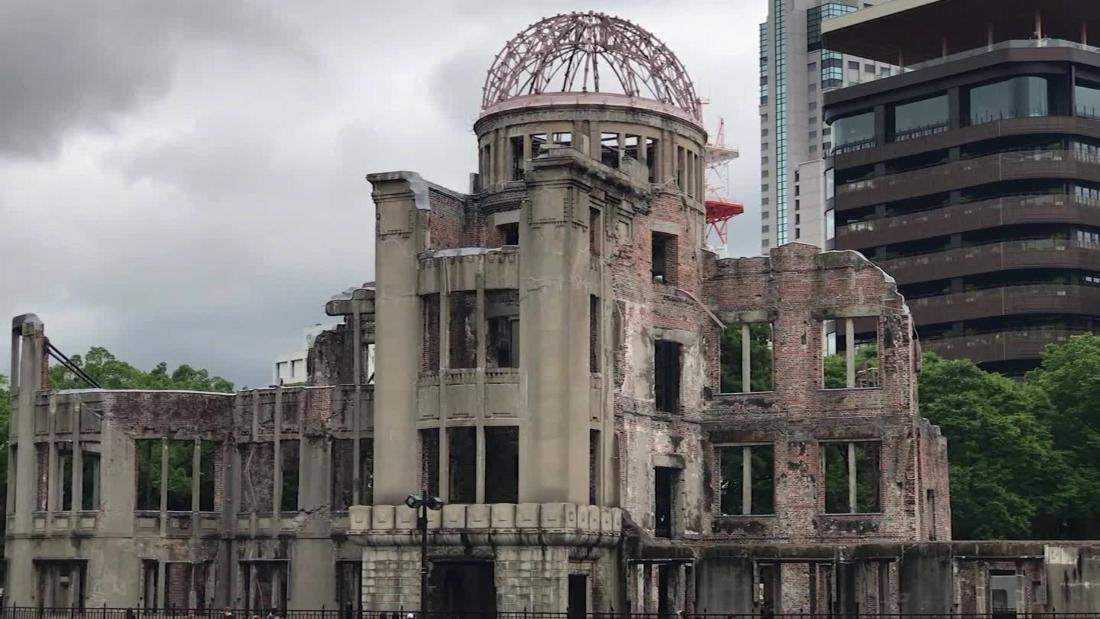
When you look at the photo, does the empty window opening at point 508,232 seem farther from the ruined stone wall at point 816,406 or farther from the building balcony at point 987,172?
the building balcony at point 987,172

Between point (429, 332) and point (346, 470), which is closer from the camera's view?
point (429, 332)

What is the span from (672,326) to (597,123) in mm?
7002

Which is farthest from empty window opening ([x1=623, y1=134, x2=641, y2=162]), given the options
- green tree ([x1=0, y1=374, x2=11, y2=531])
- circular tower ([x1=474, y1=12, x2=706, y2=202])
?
A: green tree ([x1=0, y1=374, x2=11, y2=531])

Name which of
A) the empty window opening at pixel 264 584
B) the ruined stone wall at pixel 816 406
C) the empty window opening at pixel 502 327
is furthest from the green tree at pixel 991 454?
the empty window opening at pixel 264 584

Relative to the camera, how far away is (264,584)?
6400 centimetres

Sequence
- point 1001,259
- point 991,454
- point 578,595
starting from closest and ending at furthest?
point 578,595 < point 991,454 < point 1001,259

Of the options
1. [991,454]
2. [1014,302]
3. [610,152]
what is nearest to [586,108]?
[610,152]

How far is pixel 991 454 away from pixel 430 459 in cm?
3017

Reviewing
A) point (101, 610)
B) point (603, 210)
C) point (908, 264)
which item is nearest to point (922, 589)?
point (603, 210)

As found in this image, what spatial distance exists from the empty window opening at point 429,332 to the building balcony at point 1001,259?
6643 cm

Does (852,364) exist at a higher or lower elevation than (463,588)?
higher

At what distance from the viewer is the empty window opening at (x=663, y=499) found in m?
61.6

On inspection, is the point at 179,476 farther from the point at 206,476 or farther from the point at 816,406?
the point at 816,406

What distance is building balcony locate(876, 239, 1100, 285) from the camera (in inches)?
4530
